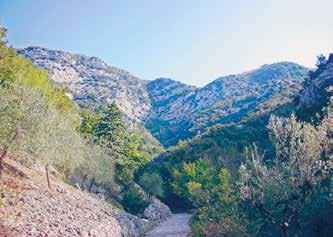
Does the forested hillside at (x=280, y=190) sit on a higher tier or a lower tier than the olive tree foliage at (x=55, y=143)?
lower

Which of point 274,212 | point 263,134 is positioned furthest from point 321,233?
point 263,134

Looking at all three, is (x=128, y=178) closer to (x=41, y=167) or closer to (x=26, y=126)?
(x=41, y=167)

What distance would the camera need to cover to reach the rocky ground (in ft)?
80.5

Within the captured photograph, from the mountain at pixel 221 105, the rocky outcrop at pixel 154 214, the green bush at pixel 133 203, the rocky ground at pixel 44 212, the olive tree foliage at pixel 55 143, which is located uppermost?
the mountain at pixel 221 105

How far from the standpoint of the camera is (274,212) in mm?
25000

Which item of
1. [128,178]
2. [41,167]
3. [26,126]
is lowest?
[128,178]

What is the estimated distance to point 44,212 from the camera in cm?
2758

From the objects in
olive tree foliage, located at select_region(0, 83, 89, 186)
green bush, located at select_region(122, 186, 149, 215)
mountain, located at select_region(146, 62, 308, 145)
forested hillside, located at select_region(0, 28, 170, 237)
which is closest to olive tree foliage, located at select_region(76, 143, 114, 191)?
forested hillside, located at select_region(0, 28, 170, 237)

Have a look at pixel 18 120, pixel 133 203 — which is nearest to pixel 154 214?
pixel 133 203

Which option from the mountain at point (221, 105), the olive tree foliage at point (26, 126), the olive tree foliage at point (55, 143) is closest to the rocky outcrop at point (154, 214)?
the olive tree foliage at point (55, 143)

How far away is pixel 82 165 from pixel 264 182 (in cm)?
3475

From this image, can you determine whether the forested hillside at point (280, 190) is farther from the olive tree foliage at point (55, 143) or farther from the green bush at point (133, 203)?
the green bush at point (133, 203)

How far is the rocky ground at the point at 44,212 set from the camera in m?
24.5

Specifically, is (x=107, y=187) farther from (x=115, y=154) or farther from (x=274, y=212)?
(x=274, y=212)
